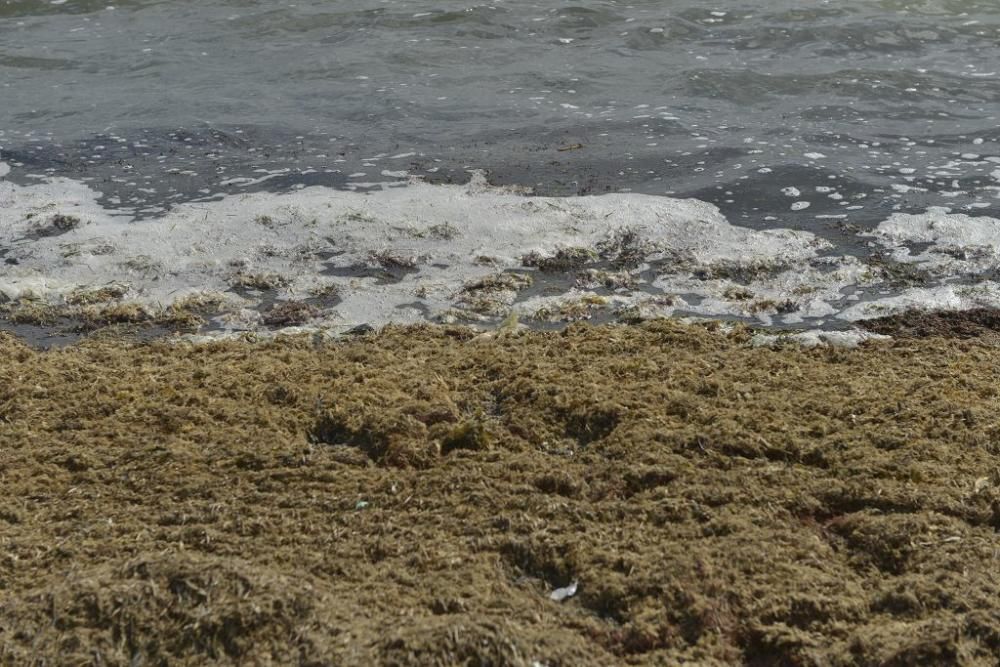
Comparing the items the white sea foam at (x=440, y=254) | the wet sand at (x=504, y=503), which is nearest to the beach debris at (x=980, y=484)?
the wet sand at (x=504, y=503)

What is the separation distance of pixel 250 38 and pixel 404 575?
27.8ft

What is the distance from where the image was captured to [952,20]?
957 cm

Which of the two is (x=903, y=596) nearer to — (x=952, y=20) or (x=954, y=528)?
(x=954, y=528)

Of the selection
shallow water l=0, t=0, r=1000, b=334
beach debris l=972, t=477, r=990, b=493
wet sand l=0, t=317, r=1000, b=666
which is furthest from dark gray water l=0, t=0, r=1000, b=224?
beach debris l=972, t=477, r=990, b=493

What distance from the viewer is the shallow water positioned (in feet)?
19.7

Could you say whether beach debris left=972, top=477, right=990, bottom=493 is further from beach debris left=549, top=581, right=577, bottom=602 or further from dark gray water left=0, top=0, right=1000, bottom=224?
dark gray water left=0, top=0, right=1000, bottom=224

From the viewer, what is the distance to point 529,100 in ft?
25.2

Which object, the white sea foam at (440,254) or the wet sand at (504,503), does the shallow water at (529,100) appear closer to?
the white sea foam at (440,254)

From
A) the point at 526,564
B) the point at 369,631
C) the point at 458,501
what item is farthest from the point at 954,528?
the point at 369,631

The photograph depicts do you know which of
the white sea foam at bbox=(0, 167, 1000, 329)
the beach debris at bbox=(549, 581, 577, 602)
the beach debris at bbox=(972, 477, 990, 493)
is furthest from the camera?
the white sea foam at bbox=(0, 167, 1000, 329)

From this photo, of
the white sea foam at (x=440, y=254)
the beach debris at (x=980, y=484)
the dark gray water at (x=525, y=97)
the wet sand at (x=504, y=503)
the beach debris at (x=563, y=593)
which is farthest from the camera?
the dark gray water at (x=525, y=97)

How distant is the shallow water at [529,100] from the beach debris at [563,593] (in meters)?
3.32

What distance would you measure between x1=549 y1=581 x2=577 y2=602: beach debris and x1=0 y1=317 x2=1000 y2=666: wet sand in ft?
0.06

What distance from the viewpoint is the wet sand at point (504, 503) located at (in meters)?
2.03
